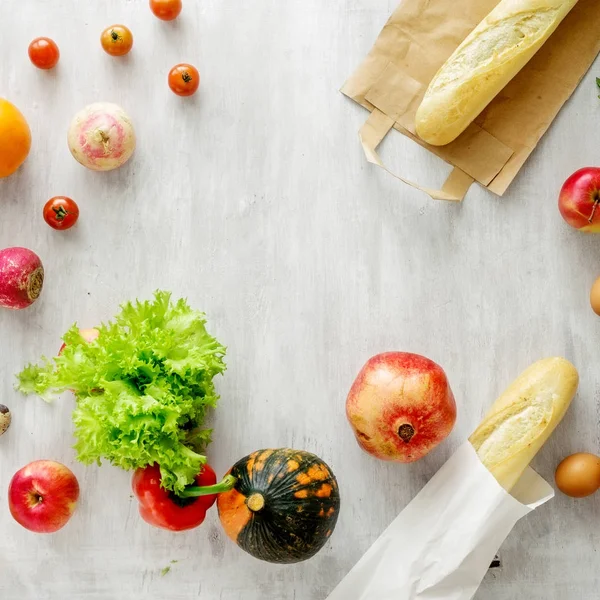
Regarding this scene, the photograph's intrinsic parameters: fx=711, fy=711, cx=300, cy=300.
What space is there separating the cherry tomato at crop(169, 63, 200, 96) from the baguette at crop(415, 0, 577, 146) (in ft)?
1.35

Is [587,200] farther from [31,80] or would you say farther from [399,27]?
[31,80]

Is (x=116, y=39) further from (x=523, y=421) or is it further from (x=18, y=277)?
(x=523, y=421)

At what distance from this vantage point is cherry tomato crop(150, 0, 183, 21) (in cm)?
126

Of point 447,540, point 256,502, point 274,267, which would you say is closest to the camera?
point 256,502

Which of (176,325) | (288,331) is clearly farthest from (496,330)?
(176,325)

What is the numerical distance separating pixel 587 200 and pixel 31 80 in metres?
1.01

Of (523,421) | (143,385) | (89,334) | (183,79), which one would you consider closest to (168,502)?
(143,385)

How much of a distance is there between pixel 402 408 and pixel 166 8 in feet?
2.65

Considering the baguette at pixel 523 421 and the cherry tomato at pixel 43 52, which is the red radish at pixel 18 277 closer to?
the cherry tomato at pixel 43 52

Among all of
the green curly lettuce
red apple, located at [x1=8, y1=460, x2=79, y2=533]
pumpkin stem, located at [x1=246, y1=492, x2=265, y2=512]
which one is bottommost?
red apple, located at [x1=8, y1=460, x2=79, y2=533]

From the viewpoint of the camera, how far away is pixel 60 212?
1243mm

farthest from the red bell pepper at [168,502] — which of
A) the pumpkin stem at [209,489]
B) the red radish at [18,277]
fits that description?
A: the red radish at [18,277]

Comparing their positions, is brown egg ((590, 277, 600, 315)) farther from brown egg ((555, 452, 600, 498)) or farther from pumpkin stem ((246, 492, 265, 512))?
pumpkin stem ((246, 492, 265, 512))

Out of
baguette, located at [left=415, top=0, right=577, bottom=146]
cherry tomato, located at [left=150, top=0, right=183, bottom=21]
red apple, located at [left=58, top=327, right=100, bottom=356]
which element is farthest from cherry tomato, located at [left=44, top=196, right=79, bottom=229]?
baguette, located at [left=415, top=0, right=577, bottom=146]
